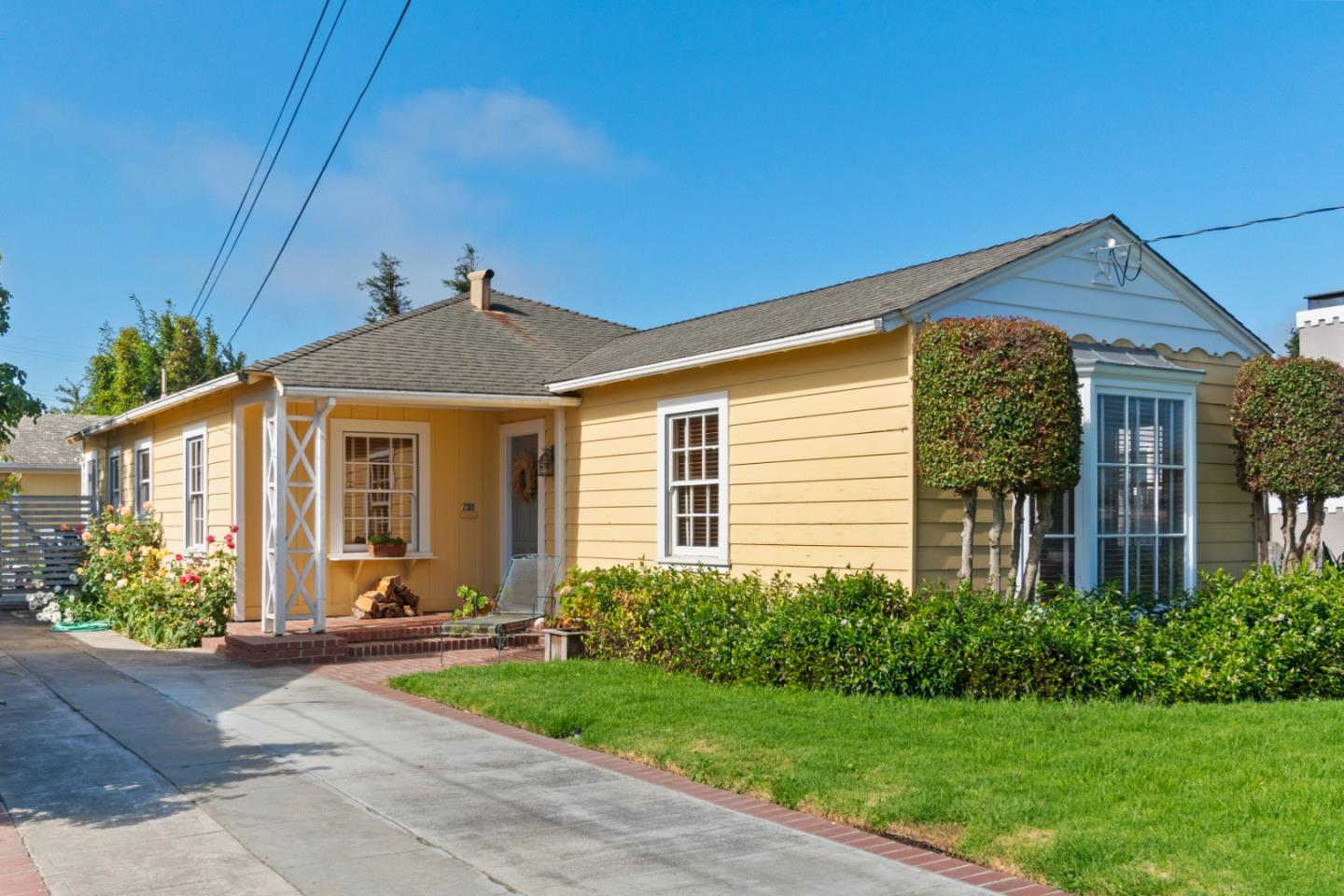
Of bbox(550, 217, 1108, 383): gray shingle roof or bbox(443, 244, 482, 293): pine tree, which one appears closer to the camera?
bbox(550, 217, 1108, 383): gray shingle roof

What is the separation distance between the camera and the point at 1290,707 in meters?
7.81

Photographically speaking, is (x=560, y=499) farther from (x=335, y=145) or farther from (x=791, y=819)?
(x=791, y=819)

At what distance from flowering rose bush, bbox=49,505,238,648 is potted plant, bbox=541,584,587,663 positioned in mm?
4411

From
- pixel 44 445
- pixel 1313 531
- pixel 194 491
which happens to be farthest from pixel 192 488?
pixel 44 445

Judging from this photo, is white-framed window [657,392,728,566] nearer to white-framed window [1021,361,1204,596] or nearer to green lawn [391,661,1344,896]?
green lawn [391,661,1344,896]

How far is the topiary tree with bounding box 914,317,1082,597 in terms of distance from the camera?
8.27m

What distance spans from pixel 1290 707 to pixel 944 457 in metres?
2.85

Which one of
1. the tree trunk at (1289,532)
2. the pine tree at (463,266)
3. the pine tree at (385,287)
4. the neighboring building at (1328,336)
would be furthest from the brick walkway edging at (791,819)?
the pine tree at (385,287)

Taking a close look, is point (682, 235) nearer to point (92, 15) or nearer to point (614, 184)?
point (614, 184)

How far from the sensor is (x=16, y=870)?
4.96 meters

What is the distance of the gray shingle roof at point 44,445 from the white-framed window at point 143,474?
7468 millimetres

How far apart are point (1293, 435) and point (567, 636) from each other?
22.7 ft

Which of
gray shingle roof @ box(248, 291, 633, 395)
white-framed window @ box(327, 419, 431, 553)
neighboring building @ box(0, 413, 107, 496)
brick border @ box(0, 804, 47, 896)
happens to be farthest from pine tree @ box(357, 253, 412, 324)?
brick border @ box(0, 804, 47, 896)

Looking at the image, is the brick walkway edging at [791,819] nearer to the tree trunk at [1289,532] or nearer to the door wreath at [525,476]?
the door wreath at [525,476]
